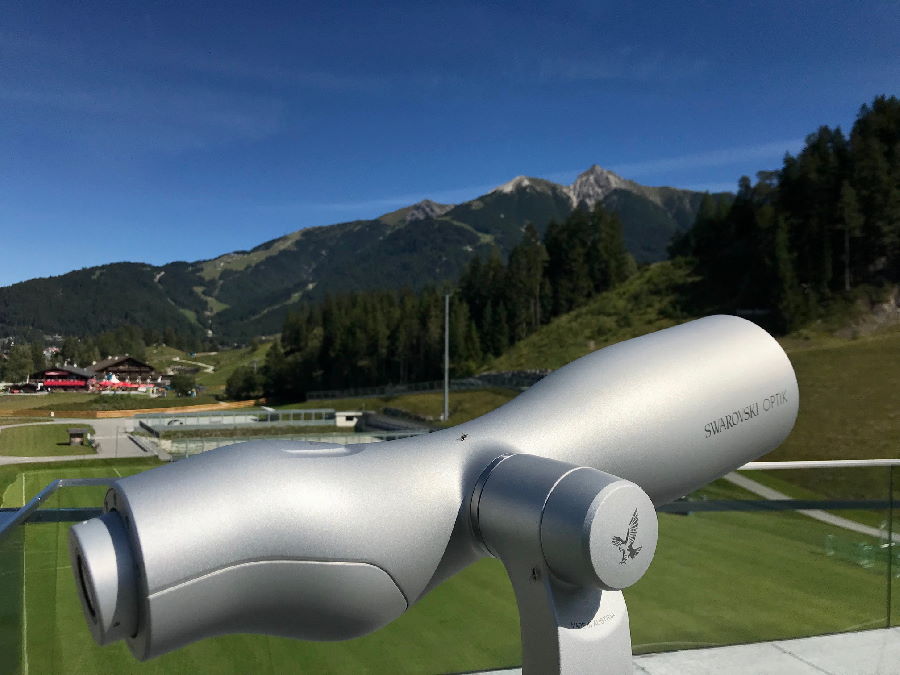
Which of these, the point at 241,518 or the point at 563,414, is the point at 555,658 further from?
the point at 241,518

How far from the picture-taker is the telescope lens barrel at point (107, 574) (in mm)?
1341

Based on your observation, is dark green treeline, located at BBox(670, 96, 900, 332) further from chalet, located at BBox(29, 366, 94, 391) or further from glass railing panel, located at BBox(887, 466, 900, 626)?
glass railing panel, located at BBox(887, 466, 900, 626)

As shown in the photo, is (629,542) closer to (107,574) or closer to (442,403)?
(107,574)

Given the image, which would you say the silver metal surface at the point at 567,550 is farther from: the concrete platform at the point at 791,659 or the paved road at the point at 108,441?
the paved road at the point at 108,441

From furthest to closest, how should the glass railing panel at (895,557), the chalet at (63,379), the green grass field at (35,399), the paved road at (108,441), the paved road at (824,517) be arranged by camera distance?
the chalet at (63,379)
the green grass field at (35,399)
the paved road at (108,441)
the glass railing panel at (895,557)
the paved road at (824,517)

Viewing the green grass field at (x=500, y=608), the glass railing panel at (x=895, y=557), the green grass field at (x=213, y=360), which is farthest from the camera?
the green grass field at (x=213, y=360)

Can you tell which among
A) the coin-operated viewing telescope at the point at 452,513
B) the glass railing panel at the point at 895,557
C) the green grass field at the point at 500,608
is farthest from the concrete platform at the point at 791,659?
the coin-operated viewing telescope at the point at 452,513

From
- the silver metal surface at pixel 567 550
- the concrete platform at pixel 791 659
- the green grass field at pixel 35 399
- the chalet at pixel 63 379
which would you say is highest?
the silver metal surface at pixel 567 550

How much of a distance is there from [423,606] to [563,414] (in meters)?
1.97

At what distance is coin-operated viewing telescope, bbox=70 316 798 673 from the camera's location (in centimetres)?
141

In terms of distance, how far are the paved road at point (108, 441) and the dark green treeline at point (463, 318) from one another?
44.6 m

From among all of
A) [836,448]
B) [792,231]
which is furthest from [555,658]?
[792,231]

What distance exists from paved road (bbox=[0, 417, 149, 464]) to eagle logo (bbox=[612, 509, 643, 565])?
3021 centimetres

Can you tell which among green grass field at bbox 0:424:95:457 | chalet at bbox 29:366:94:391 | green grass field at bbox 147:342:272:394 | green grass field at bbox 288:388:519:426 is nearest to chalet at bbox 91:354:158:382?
chalet at bbox 29:366:94:391
